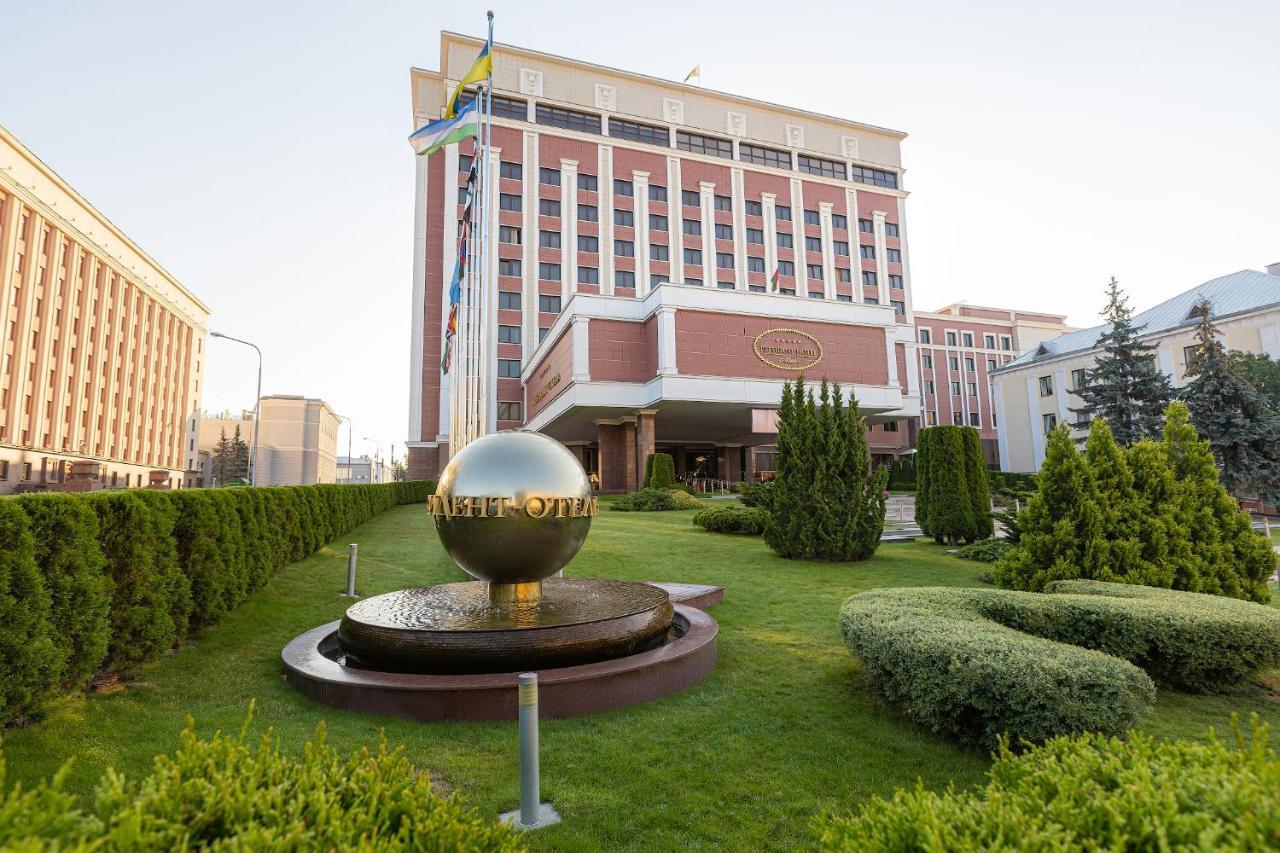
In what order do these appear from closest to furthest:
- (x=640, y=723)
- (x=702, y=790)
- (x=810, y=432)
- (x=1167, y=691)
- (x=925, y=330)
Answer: (x=702, y=790)
(x=640, y=723)
(x=1167, y=691)
(x=810, y=432)
(x=925, y=330)

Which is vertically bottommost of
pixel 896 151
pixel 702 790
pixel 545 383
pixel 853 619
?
pixel 702 790

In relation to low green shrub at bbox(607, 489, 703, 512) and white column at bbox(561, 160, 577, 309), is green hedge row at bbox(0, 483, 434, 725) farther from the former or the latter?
white column at bbox(561, 160, 577, 309)

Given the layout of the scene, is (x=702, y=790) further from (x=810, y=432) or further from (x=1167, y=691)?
(x=810, y=432)

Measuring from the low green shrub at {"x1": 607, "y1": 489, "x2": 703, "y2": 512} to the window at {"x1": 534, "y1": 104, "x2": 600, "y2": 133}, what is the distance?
122ft

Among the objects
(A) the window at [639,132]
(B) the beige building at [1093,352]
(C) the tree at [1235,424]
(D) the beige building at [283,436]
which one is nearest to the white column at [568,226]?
(A) the window at [639,132]

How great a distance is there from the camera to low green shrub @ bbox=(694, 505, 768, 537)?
17.1 metres

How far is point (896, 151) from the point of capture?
62.7 m

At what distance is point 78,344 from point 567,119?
1696 inches

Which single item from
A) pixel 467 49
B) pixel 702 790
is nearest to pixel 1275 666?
pixel 702 790

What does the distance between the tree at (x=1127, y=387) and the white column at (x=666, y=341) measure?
792 inches

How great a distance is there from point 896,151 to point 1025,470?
34190mm

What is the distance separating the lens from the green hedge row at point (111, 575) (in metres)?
4.39

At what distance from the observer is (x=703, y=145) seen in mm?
56500

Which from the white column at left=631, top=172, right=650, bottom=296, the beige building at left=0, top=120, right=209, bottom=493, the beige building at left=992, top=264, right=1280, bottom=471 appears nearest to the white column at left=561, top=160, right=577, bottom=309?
the white column at left=631, top=172, right=650, bottom=296
